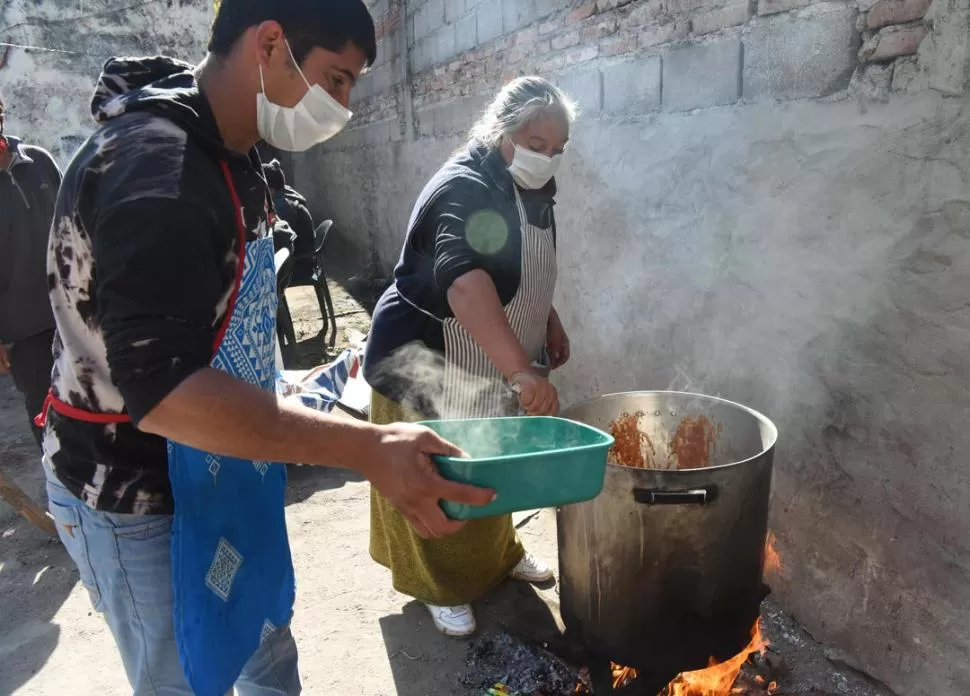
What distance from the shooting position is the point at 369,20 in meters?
1.39

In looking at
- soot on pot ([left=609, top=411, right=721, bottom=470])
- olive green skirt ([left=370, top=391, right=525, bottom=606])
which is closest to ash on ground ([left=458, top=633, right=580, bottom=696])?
olive green skirt ([left=370, top=391, right=525, bottom=606])

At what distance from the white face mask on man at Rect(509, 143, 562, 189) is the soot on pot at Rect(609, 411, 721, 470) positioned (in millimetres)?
938

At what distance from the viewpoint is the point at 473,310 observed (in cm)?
218

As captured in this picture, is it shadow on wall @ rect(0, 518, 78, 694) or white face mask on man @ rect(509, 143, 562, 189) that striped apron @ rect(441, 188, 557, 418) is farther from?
shadow on wall @ rect(0, 518, 78, 694)

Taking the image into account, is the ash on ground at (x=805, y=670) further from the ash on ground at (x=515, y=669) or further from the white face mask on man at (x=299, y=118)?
the white face mask on man at (x=299, y=118)

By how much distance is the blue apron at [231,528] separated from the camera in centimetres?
138

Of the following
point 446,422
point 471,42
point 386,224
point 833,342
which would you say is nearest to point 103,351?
point 446,422

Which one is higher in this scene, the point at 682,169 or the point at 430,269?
the point at 682,169

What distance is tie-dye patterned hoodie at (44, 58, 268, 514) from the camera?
1.02m

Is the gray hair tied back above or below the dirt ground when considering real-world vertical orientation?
above

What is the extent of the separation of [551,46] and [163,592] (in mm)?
3642

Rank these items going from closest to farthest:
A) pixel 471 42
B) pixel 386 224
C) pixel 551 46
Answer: pixel 551 46 < pixel 471 42 < pixel 386 224

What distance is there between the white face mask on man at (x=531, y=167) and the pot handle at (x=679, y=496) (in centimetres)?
122

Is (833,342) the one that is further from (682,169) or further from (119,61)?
(119,61)
